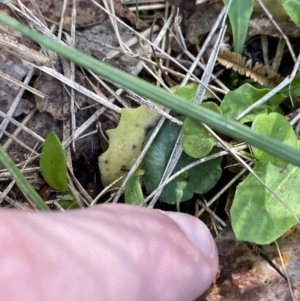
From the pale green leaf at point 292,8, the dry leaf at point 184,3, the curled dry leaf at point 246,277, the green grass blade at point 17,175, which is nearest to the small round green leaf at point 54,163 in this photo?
the green grass blade at point 17,175

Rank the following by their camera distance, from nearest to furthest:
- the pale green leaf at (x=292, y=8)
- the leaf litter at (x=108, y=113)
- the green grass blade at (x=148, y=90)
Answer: the green grass blade at (x=148, y=90) < the leaf litter at (x=108, y=113) < the pale green leaf at (x=292, y=8)

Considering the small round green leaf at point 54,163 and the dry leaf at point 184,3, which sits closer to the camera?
the small round green leaf at point 54,163

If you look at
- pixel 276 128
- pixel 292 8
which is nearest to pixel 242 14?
pixel 292 8

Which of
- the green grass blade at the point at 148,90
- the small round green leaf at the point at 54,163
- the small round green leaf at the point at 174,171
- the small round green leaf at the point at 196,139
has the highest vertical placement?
the green grass blade at the point at 148,90

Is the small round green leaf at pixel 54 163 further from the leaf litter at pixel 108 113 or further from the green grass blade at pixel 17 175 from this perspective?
the green grass blade at pixel 17 175

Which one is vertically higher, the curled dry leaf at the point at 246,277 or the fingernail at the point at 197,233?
the fingernail at the point at 197,233

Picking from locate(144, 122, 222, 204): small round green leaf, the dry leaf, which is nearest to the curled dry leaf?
locate(144, 122, 222, 204): small round green leaf

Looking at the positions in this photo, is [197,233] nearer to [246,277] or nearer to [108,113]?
[246,277]
